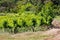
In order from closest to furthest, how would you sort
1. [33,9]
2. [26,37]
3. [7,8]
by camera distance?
[26,37] → [33,9] → [7,8]

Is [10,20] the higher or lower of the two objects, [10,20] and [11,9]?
the higher

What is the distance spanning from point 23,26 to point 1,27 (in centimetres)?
221

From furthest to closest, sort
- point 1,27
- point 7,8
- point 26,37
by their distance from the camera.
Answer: point 7,8, point 1,27, point 26,37

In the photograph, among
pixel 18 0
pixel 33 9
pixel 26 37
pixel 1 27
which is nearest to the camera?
pixel 26 37

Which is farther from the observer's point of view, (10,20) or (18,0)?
(18,0)

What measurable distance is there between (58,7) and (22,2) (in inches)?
259

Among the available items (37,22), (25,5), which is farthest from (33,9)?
(37,22)

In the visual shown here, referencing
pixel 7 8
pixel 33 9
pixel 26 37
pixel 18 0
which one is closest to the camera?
pixel 26 37

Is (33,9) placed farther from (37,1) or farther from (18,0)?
(18,0)

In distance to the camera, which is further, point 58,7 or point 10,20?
point 58,7

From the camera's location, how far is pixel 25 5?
115 feet

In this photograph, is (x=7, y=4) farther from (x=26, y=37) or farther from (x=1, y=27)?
(x=26, y=37)

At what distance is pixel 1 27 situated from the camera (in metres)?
20.3

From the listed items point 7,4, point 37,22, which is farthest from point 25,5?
point 37,22
